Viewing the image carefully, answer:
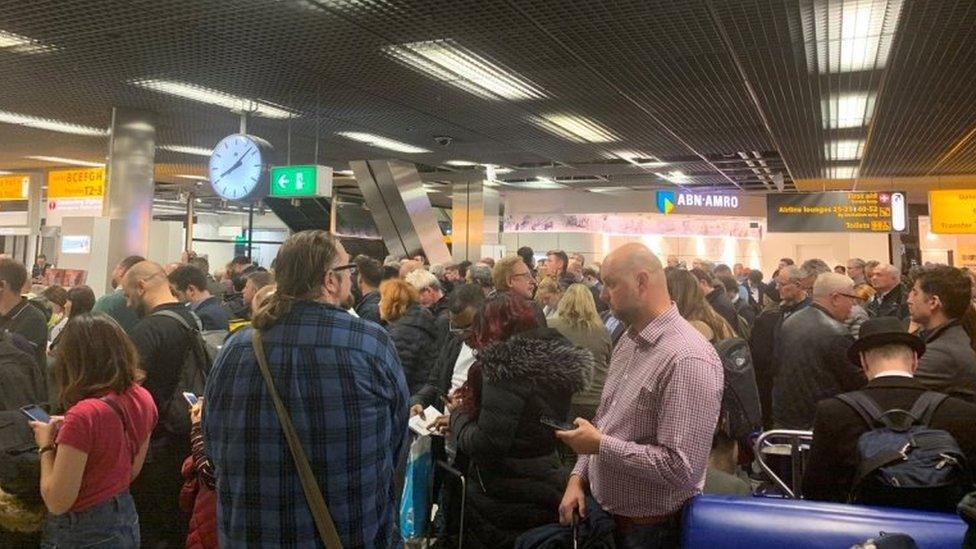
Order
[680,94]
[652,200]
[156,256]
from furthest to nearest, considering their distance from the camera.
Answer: [652,200] → [156,256] → [680,94]

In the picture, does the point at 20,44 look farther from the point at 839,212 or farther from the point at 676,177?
the point at 839,212

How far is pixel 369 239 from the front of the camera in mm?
17391

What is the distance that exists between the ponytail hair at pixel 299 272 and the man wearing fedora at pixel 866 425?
169cm

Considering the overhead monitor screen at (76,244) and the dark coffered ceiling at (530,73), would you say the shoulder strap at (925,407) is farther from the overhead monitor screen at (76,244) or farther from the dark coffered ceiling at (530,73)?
the overhead monitor screen at (76,244)

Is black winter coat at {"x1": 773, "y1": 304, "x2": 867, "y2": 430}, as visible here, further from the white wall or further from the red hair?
the white wall

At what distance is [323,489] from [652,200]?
49.5 feet

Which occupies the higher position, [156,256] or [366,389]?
[156,256]

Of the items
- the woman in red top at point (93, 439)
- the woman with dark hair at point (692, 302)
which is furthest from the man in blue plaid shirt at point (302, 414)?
the woman with dark hair at point (692, 302)

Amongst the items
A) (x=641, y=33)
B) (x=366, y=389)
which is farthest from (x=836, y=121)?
(x=366, y=389)

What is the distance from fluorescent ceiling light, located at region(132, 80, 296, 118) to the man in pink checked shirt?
6326 millimetres

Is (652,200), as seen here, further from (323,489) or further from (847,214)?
(323,489)

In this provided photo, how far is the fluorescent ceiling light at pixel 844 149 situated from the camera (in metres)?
9.75

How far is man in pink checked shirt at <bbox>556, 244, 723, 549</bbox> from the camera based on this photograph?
1917 millimetres

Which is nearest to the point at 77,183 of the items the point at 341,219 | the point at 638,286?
the point at 341,219
